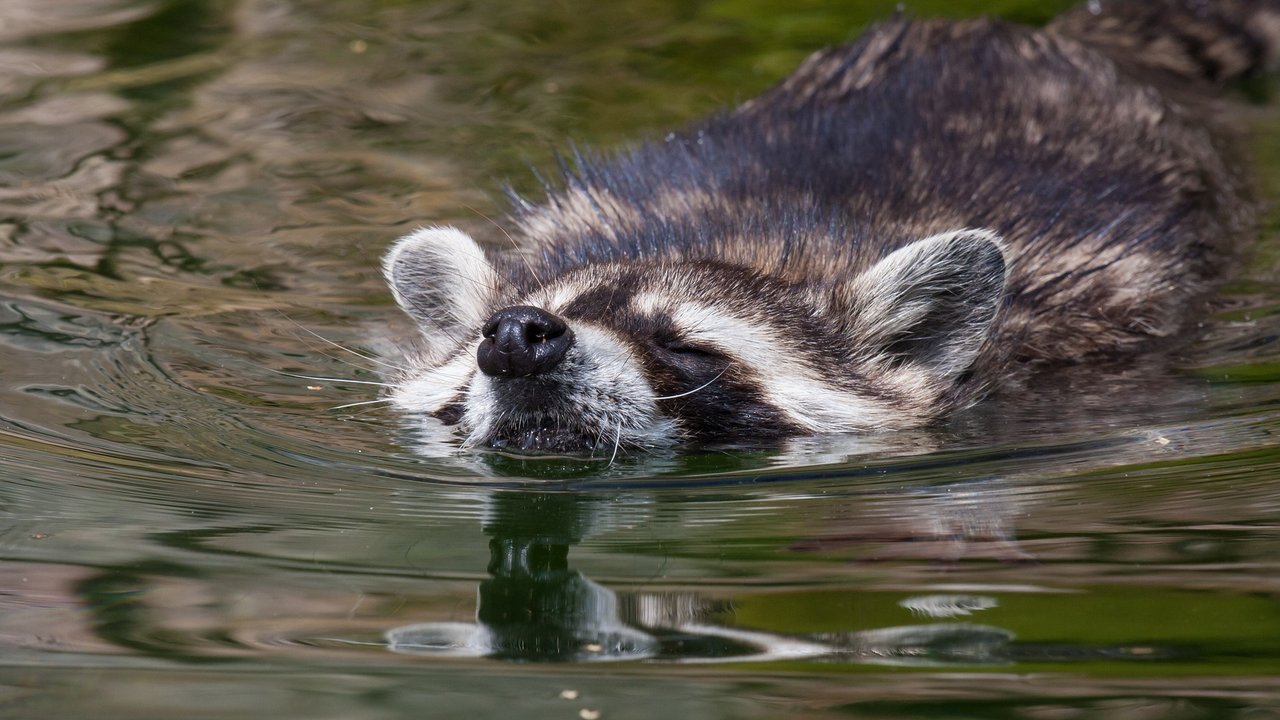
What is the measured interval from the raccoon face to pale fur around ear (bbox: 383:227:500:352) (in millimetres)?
19

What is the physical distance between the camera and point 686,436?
652cm

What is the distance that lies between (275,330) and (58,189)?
2.54 meters

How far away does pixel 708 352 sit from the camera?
6.61 meters

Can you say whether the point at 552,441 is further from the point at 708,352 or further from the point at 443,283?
the point at 443,283

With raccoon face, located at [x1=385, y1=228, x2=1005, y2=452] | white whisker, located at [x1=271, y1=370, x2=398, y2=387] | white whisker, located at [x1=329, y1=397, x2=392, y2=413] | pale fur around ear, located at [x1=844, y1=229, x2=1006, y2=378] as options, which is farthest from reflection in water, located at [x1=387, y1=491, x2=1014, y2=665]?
pale fur around ear, located at [x1=844, y1=229, x2=1006, y2=378]

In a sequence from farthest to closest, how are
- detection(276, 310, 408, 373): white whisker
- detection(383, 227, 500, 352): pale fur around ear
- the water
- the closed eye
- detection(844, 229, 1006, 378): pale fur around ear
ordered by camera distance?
1. detection(276, 310, 408, 373): white whisker
2. detection(383, 227, 500, 352): pale fur around ear
3. detection(844, 229, 1006, 378): pale fur around ear
4. the closed eye
5. the water

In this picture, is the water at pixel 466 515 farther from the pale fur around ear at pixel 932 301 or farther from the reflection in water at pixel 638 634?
the pale fur around ear at pixel 932 301

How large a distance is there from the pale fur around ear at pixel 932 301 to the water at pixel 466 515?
35 centimetres

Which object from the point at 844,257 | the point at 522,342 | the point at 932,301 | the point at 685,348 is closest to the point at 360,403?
the point at 522,342

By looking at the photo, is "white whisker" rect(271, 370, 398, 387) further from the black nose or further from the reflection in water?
the reflection in water

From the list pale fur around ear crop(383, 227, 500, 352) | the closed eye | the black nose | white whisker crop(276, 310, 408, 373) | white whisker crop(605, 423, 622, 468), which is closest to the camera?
the black nose

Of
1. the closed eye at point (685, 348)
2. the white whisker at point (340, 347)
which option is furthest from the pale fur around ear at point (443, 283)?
the closed eye at point (685, 348)

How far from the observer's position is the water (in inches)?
161

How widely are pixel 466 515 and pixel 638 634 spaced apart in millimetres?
1389
